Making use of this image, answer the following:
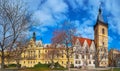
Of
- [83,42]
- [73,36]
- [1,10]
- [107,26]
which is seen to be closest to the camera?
[1,10]

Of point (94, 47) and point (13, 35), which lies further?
→ point (94, 47)

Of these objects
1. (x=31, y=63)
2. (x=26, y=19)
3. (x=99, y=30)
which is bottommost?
(x=31, y=63)

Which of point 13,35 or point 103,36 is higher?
point 103,36

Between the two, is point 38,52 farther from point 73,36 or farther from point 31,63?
point 73,36

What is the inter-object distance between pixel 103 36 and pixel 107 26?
22.1 ft

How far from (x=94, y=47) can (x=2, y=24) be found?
295 ft

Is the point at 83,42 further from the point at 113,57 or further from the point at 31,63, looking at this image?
the point at 31,63

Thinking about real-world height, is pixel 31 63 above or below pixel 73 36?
below

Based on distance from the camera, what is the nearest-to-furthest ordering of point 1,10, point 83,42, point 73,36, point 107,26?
point 1,10 → point 73,36 → point 83,42 → point 107,26

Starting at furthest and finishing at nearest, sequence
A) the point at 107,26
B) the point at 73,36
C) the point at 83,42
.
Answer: the point at 107,26
the point at 83,42
the point at 73,36

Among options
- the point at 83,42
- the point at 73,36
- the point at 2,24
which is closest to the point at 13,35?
the point at 2,24

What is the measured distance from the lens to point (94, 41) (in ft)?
390

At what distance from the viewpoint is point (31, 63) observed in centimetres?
11762

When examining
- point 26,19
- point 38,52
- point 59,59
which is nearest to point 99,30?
point 59,59
